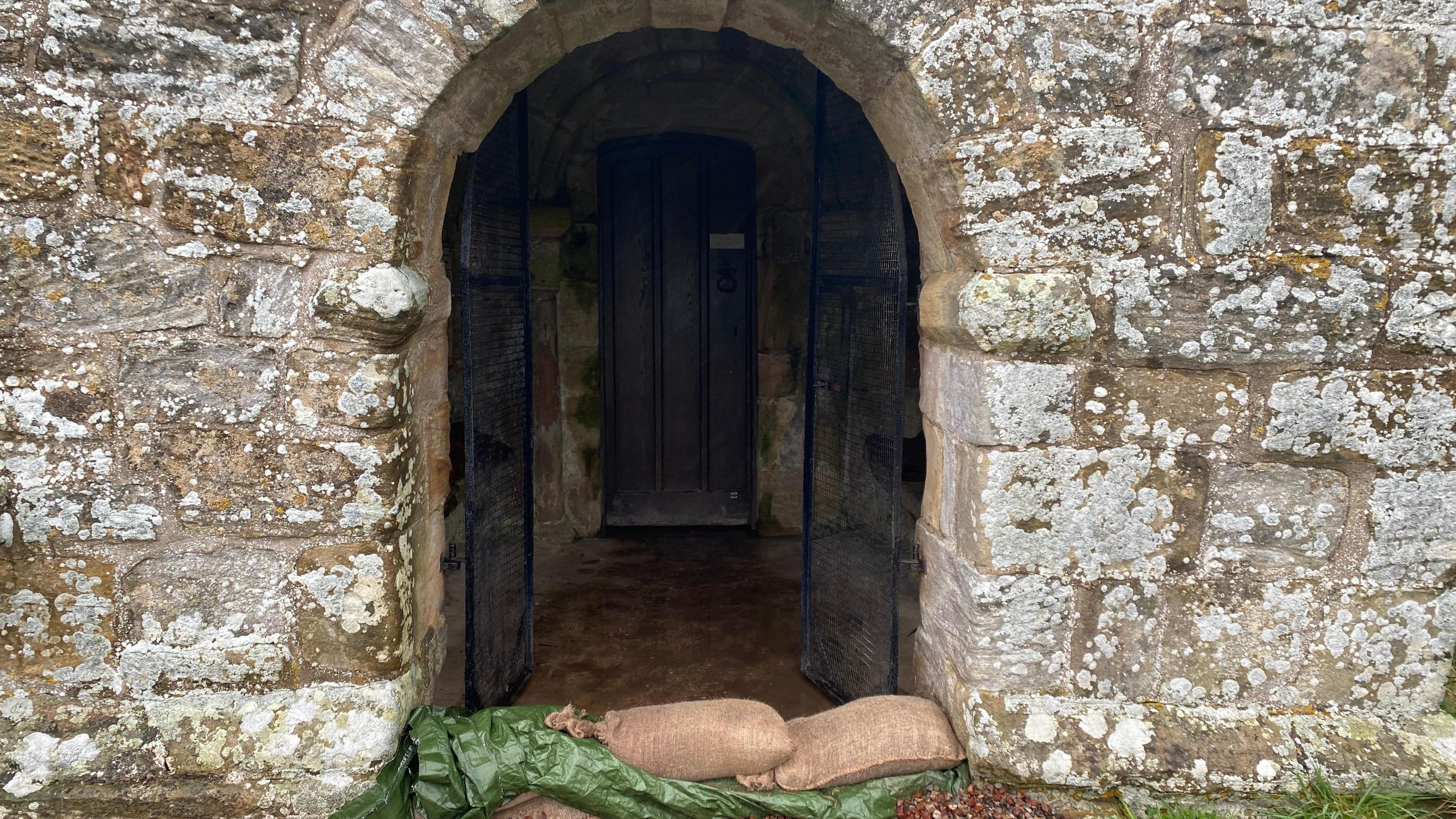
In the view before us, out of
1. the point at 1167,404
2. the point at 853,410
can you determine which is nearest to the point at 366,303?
the point at 853,410

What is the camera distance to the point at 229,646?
5.98 feet

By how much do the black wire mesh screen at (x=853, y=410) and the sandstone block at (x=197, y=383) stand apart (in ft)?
5.40

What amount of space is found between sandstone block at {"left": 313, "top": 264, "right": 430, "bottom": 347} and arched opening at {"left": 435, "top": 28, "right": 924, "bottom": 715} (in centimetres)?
54

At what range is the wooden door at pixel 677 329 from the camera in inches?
182

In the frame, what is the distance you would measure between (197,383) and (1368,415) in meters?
2.58

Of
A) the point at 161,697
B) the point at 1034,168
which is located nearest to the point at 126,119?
the point at 161,697

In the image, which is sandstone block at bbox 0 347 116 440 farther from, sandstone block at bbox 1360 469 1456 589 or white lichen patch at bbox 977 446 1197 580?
sandstone block at bbox 1360 469 1456 589

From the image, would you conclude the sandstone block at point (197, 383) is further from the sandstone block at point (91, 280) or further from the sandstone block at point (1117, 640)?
the sandstone block at point (1117, 640)

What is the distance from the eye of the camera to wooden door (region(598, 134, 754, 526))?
4.62 meters

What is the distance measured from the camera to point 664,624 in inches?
137

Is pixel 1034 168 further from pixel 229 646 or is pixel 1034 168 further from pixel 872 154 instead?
pixel 229 646

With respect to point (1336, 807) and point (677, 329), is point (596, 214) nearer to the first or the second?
point (677, 329)

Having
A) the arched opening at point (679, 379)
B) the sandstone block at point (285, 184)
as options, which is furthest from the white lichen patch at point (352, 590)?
the sandstone block at point (285, 184)

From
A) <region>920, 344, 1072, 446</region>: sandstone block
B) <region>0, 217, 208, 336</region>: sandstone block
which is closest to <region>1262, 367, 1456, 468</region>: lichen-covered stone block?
<region>920, 344, 1072, 446</region>: sandstone block
